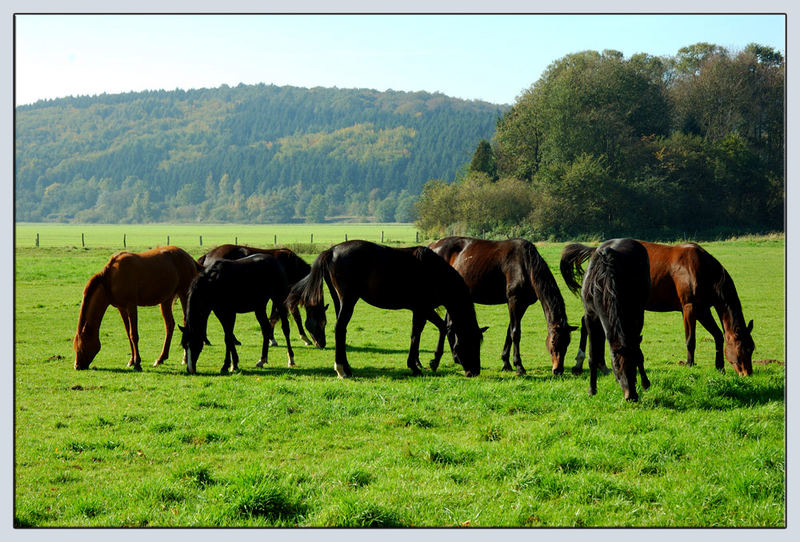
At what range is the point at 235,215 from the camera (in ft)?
334

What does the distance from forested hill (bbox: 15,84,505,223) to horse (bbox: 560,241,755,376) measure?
216 feet

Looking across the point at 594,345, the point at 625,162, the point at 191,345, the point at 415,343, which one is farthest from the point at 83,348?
the point at 625,162

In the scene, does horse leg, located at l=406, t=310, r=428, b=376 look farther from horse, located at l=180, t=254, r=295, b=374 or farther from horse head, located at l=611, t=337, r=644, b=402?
horse head, located at l=611, t=337, r=644, b=402

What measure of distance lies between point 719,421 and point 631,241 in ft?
8.60

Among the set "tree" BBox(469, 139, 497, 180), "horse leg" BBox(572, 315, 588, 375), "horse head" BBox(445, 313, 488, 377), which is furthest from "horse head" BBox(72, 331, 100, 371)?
"tree" BBox(469, 139, 497, 180)

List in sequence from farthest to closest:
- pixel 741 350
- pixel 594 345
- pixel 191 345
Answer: pixel 191 345 < pixel 741 350 < pixel 594 345

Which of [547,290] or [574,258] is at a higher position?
[574,258]

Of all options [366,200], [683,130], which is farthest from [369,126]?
[683,130]

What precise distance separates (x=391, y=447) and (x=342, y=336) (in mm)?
3326

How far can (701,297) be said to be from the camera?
10.0 meters


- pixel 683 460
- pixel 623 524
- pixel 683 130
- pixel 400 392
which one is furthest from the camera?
pixel 683 130

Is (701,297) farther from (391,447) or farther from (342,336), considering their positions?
(391,447)

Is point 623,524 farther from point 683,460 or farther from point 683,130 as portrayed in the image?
point 683,130

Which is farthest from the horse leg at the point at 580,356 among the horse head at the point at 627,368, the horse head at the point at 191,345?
the horse head at the point at 191,345
